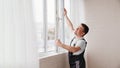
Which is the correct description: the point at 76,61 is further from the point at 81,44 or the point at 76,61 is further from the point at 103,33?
the point at 103,33

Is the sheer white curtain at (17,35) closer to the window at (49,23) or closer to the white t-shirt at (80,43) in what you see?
the window at (49,23)

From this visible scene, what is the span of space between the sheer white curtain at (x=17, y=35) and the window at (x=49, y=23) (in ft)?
1.80

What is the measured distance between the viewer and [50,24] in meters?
2.90

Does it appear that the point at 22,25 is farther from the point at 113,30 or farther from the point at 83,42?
the point at 113,30

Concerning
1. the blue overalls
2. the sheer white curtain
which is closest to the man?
the blue overalls

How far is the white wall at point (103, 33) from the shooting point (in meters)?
3.16

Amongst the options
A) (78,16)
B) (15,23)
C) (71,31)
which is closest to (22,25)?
(15,23)

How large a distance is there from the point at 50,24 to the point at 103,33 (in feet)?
2.99

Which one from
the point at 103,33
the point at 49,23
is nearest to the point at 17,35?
the point at 49,23

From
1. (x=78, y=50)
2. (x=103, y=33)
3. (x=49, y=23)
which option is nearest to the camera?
(x=78, y=50)

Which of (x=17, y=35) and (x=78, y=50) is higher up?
(x=17, y=35)

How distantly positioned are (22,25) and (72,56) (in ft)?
3.58

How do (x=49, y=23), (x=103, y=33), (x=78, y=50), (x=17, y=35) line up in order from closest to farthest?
(x=17, y=35)
(x=78, y=50)
(x=49, y=23)
(x=103, y=33)

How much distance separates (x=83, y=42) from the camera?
2.69 metres
